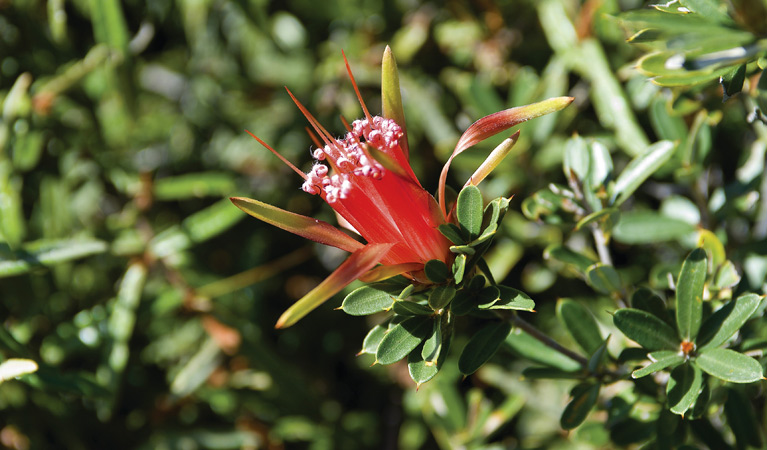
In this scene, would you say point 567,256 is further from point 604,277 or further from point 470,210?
point 470,210

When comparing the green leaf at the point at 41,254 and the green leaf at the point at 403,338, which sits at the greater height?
the green leaf at the point at 41,254

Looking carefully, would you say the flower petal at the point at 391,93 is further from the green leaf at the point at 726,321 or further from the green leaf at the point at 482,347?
the green leaf at the point at 726,321

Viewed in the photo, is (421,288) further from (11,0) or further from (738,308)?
(11,0)

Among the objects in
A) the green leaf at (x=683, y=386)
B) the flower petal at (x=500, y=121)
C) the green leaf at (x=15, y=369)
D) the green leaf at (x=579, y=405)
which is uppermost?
the flower petal at (x=500, y=121)

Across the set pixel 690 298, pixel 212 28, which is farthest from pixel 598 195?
pixel 212 28

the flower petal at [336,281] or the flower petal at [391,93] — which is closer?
the flower petal at [336,281]

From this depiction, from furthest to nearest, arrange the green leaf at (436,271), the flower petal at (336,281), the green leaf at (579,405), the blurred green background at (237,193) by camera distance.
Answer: the blurred green background at (237,193) < the green leaf at (579,405) < the green leaf at (436,271) < the flower petal at (336,281)

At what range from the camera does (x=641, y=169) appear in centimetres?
91

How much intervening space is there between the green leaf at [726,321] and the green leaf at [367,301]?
1.39 feet

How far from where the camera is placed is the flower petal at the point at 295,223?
73cm

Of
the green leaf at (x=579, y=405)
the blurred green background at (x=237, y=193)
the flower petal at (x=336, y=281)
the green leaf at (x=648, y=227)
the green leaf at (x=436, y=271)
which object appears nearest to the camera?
the flower petal at (x=336, y=281)

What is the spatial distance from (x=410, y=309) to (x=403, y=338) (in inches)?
1.7

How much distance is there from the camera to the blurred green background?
134 cm

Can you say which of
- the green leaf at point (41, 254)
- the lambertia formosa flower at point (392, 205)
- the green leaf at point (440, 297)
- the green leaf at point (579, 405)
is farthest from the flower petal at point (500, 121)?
the green leaf at point (41, 254)
